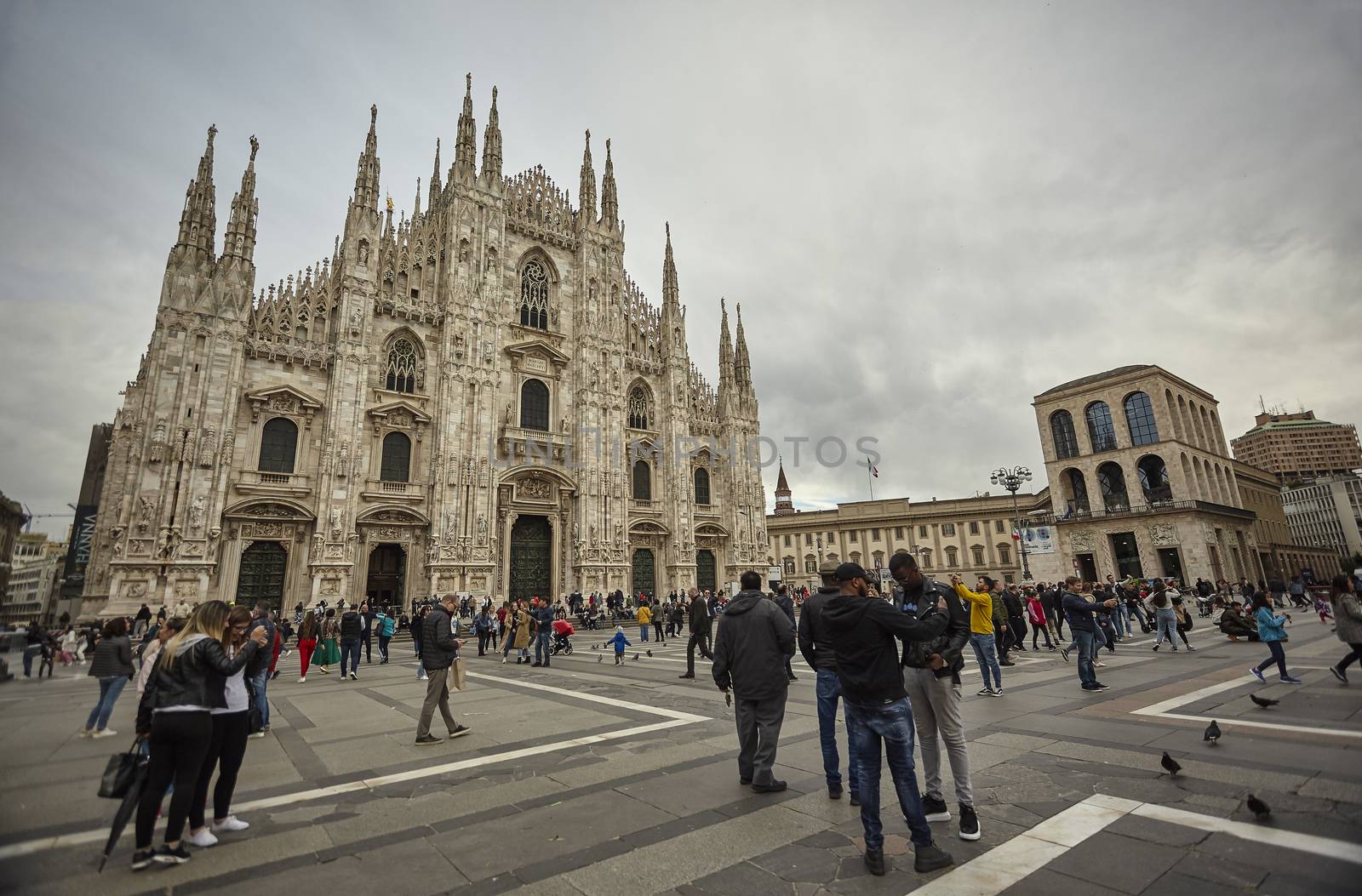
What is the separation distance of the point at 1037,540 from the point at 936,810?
135 feet

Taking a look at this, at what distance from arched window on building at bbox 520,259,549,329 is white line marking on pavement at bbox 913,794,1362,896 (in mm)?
32296

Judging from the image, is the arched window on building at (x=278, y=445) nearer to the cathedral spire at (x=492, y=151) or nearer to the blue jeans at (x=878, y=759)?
the cathedral spire at (x=492, y=151)

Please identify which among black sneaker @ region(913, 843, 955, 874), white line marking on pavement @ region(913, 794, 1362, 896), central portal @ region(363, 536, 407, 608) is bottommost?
white line marking on pavement @ region(913, 794, 1362, 896)

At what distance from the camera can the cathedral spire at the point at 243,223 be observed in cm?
2508

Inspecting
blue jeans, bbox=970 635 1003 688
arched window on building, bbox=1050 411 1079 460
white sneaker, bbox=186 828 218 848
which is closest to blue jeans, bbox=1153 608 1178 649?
blue jeans, bbox=970 635 1003 688

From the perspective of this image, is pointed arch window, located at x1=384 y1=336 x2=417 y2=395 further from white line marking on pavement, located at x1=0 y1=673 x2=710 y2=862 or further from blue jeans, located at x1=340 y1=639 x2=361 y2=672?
white line marking on pavement, located at x1=0 y1=673 x2=710 y2=862

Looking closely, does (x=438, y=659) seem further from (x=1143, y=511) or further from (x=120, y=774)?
(x=1143, y=511)

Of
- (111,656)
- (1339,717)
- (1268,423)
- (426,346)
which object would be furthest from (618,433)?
(1268,423)

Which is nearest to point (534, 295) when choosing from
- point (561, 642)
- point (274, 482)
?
point (274, 482)

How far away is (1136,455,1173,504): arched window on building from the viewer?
45344mm

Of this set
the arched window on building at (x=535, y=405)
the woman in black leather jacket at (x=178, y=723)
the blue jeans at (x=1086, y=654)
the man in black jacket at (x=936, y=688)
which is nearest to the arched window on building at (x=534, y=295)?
the arched window on building at (x=535, y=405)

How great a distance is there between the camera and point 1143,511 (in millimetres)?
44062

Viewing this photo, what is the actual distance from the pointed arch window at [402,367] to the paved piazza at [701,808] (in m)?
21.8

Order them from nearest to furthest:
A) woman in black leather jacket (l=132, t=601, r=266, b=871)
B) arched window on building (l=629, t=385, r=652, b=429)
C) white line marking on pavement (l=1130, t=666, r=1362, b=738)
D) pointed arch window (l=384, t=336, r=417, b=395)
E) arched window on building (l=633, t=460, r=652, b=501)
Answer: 1. woman in black leather jacket (l=132, t=601, r=266, b=871)
2. white line marking on pavement (l=1130, t=666, r=1362, b=738)
3. pointed arch window (l=384, t=336, r=417, b=395)
4. arched window on building (l=633, t=460, r=652, b=501)
5. arched window on building (l=629, t=385, r=652, b=429)
